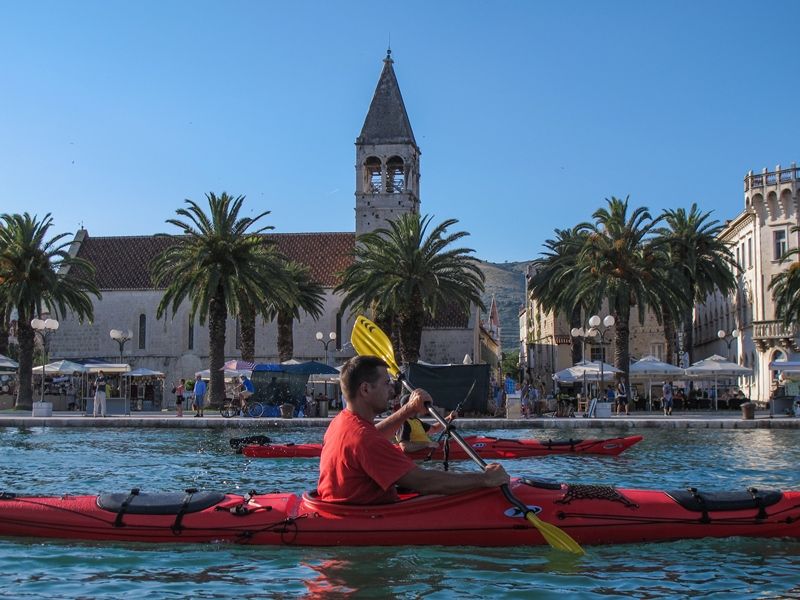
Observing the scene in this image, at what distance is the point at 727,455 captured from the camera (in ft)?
71.5

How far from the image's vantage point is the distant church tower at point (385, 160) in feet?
193

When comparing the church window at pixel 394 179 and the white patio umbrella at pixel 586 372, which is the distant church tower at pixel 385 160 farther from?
the white patio umbrella at pixel 586 372

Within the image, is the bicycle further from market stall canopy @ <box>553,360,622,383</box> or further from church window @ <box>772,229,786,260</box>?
church window @ <box>772,229,786,260</box>

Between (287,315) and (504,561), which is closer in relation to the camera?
(504,561)

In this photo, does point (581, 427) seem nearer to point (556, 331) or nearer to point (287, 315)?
point (287, 315)

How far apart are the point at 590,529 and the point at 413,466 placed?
6.52 feet

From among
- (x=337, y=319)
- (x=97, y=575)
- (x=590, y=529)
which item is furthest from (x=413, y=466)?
(x=337, y=319)

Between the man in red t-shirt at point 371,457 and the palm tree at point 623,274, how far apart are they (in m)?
34.0

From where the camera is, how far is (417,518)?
9.16 meters

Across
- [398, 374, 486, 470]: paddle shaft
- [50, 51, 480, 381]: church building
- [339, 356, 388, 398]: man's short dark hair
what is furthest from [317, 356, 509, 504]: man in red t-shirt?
[50, 51, 480, 381]: church building

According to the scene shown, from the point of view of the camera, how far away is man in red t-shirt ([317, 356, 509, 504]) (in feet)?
27.5

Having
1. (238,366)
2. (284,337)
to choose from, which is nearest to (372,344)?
(238,366)

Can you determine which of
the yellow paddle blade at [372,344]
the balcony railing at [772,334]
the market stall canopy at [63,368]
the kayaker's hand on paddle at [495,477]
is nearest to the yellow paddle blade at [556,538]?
the kayaker's hand on paddle at [495,477]

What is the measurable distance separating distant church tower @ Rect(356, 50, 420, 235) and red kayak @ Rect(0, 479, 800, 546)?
162 feet
